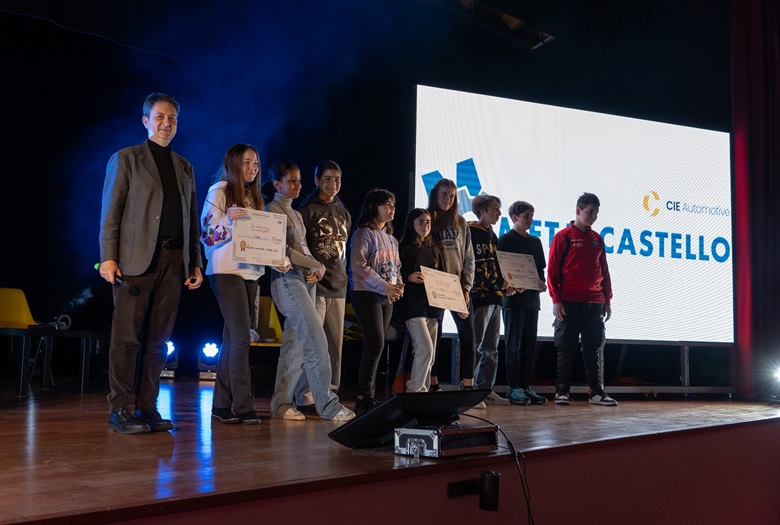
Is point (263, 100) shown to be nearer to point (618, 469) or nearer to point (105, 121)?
point (105, 121)

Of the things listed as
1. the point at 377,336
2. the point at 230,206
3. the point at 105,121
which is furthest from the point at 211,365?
the point at 230,206

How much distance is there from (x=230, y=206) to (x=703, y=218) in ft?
15.7

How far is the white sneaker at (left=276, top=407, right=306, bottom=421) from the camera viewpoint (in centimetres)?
343

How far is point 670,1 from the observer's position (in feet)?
23.3

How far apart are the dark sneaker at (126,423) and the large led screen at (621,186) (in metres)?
2.93

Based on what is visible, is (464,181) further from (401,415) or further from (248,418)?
(401,415)

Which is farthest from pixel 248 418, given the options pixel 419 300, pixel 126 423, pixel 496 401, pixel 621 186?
pixel 621 186

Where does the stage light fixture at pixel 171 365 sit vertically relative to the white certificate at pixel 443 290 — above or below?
below

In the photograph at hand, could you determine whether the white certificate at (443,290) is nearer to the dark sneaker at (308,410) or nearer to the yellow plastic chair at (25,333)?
the dark sneaker at (308,410)

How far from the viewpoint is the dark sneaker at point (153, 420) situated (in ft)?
9.48

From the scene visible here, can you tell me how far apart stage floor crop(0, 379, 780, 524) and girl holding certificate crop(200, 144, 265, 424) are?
14cm

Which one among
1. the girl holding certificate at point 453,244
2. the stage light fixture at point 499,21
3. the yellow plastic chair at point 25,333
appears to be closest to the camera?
the girl holding certificate at point 453,244

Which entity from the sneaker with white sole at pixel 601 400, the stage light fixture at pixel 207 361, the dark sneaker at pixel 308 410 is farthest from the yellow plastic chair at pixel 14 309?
the sneaker with white sole at pixel 601 400

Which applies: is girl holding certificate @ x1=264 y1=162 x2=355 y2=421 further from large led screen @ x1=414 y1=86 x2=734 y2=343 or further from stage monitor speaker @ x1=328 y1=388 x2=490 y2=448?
large led screen @ x1=414 y1=86 x2=734 y2=343
